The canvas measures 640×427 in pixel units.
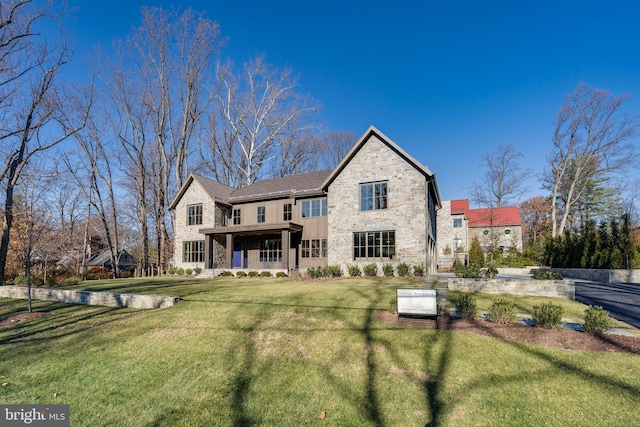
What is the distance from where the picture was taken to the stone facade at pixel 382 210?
689 inches

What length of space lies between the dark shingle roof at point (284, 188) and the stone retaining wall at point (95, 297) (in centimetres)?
1272

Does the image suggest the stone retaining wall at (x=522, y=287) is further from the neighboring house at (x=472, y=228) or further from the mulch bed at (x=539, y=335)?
the neighboring house at (x=472, y=228)

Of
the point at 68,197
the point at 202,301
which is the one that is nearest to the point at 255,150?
the point at 68,197

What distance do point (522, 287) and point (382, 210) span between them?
8424 millimetres

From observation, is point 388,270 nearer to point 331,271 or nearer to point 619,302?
point 331,271

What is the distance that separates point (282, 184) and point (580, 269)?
22.6m

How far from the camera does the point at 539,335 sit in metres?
6.48

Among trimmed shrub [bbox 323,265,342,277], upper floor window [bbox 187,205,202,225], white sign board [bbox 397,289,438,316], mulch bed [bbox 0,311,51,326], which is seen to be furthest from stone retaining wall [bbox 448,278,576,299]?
upper floor window [bbox 187,205,202,225]

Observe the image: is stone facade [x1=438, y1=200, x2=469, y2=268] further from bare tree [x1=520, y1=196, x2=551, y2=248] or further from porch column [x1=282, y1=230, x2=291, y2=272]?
porch column [x1=282, y1=230, x2=291, y2=272]

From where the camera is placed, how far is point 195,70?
30844 millimetres

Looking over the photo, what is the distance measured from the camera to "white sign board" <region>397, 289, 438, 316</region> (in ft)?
22.6

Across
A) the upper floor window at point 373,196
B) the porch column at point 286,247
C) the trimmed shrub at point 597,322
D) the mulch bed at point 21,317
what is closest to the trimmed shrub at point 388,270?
the upper floor window at point 373,196

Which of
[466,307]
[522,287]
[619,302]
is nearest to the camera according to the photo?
[466,307]

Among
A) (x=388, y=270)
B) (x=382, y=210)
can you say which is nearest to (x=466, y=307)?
(x=388, y=270)
